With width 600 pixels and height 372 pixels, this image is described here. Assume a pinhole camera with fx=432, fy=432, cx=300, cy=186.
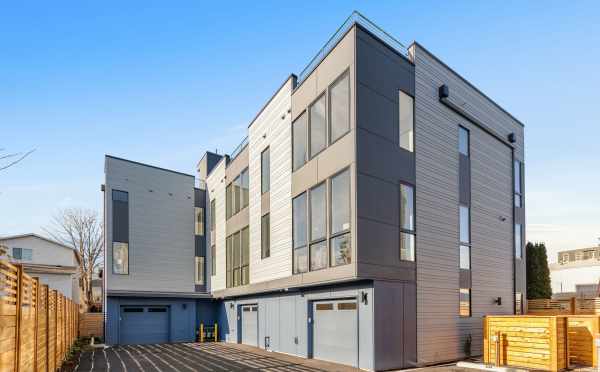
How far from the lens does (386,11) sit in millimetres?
13602

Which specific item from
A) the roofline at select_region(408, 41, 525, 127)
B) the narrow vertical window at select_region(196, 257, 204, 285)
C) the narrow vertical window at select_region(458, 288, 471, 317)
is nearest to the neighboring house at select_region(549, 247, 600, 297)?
the roofline at select_region(408, 41, 525, 127)

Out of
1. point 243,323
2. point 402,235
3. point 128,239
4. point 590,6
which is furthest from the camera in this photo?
point 128,239

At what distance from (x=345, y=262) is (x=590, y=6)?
31.1ft

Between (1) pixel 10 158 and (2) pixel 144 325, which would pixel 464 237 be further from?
(2) pixel 144 325

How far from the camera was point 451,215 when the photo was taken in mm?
15914

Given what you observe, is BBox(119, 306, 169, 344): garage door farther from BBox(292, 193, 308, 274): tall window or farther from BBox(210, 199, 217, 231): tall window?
BBox(292, 193, 308, 274): tall window

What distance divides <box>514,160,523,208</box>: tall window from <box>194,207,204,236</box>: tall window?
19515 mm

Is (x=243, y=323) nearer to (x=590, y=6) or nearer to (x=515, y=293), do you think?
(x=515, y=293)

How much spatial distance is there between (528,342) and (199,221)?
72.8 ft

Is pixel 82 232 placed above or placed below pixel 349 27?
below

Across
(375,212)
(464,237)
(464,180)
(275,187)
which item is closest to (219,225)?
(275,187)

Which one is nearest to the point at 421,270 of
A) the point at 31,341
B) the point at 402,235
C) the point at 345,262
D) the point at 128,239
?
the point at 402,235

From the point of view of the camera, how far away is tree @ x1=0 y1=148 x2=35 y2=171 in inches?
227

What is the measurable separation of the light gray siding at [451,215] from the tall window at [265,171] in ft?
24.6
